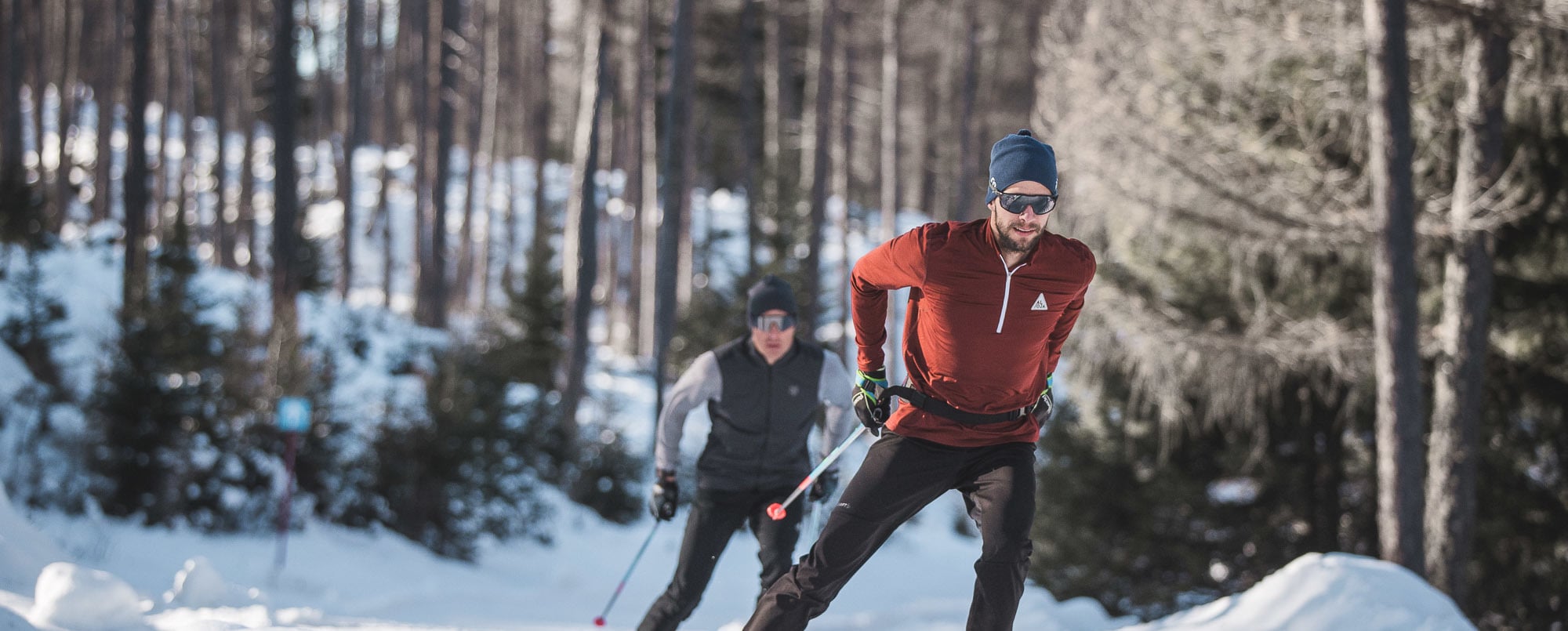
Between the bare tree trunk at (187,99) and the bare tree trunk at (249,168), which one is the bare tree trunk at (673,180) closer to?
the bare tree trunk at (249,168)

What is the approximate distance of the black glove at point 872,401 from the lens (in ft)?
13.0

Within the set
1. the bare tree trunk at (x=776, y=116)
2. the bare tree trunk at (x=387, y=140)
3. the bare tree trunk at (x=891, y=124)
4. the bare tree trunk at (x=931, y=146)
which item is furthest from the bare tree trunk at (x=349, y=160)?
the bare tree trunk at (x=931, y=146)

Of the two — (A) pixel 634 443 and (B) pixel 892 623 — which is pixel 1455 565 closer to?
(B) pixel 892 623

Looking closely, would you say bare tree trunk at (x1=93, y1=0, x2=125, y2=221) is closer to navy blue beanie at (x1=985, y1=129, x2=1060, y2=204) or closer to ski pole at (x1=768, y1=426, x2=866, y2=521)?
ski pole at (x1=768, y1=426, x2=866, y2=521)

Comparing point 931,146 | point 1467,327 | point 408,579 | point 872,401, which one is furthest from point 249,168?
point 872,401

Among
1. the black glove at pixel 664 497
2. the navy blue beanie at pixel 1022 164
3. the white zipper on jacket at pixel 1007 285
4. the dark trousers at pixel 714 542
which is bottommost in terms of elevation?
the dark trousers at pixel 714 542

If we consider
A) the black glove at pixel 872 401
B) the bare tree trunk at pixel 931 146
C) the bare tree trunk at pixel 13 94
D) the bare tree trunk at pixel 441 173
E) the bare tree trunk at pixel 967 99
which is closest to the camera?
the black glove at pixel 872 401

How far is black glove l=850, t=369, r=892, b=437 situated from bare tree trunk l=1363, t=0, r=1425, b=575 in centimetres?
720

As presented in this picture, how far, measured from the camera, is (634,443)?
19.8m

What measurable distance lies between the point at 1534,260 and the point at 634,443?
13.0 meters

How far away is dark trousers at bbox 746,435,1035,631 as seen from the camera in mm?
3609

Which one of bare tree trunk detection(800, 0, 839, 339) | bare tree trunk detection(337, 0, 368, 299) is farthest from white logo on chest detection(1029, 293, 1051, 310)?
bare tree trunk detection(337, 0, 368, 299)

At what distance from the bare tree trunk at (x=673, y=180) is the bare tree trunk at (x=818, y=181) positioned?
6.90 feet

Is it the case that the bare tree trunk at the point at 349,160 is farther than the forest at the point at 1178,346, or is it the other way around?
the bare tree trunk at the point at 349,160
